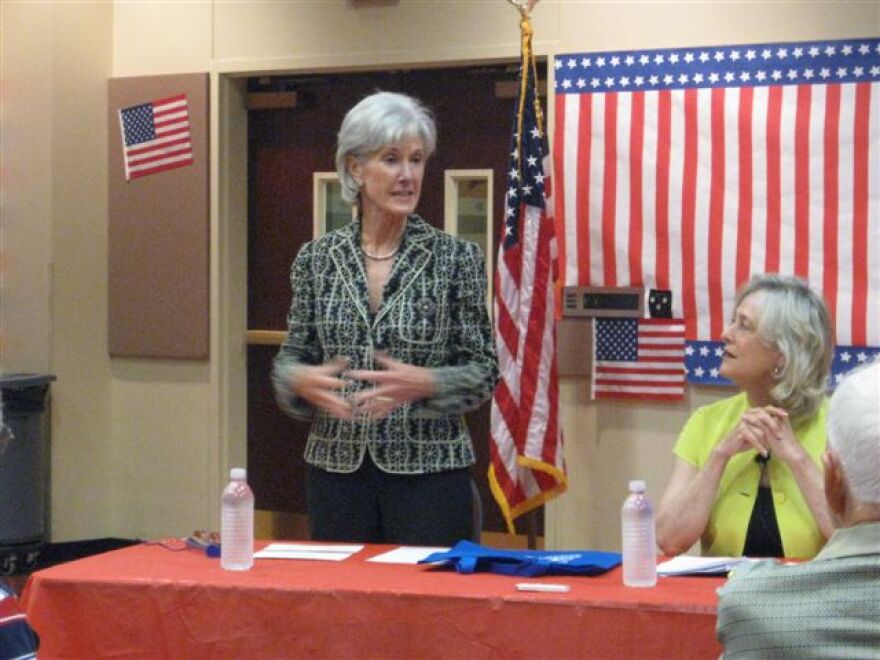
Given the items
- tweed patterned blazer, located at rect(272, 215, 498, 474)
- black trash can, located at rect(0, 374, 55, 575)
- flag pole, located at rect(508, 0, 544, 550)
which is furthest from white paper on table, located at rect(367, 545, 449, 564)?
black trash can, located at rect(0, 374, 55, 575)

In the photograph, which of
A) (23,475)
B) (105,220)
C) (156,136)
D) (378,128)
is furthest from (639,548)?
(105,220)

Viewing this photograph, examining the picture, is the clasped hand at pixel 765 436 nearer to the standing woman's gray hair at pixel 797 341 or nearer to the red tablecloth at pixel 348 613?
the standing woman's gray hair at pixel 797 341

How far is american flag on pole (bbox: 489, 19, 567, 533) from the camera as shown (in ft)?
15.9

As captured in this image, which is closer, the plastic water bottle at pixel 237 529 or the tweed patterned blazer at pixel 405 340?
the plastic water bottle at pixel 237 529

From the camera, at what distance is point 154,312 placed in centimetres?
596

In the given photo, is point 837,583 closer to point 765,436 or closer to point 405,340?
point 765,436

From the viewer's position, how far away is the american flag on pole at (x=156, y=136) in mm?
5859

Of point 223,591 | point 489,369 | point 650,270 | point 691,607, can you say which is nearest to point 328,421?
point 489,369

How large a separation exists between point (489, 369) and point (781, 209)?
2.13 meters

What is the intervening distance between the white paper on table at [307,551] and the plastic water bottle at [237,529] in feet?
0.37

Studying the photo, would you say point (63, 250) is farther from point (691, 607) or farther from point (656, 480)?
point (691, 607)

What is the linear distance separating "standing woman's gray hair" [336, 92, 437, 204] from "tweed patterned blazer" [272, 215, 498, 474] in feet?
0.58

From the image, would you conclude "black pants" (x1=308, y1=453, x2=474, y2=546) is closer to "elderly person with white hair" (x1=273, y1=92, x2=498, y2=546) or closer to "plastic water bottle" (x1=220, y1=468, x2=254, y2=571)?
"elderly person with white hair" (x1=273, y1=92, x2=498, y2=546)

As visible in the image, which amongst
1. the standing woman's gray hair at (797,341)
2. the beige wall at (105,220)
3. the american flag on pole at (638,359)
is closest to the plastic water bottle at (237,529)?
the standing woman's gray hair at (797,341)
